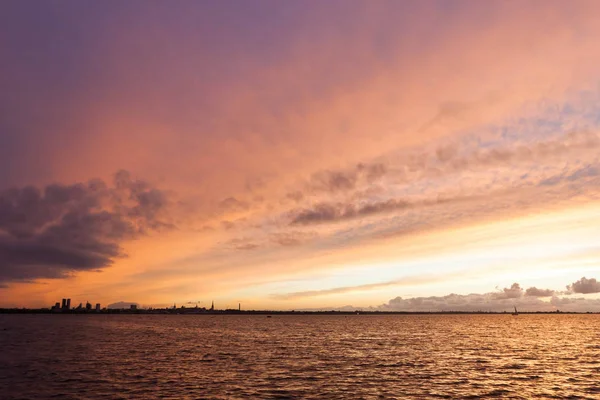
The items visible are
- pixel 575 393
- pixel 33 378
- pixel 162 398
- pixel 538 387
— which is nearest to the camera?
pixel 162 398

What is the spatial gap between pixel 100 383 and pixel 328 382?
29562 millimetres

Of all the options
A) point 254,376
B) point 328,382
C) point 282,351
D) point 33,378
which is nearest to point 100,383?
point 33,378

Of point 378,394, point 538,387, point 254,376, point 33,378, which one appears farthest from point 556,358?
point 33,378

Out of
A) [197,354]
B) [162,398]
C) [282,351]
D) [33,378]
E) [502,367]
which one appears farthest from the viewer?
[282,351]

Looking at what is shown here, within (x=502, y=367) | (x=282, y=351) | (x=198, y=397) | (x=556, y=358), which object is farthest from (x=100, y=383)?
(x=556, y=358)

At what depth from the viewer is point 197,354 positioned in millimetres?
82062

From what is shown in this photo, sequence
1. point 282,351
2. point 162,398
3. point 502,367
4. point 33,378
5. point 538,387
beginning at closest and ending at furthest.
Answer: point 162,398 < point 538,387 < point 33,378 < point 502,367 < point 282,351

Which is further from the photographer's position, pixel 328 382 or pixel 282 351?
pixel 282 351

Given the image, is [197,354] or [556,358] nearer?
[556,358]

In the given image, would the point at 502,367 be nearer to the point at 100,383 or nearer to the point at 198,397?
the point at 198,397

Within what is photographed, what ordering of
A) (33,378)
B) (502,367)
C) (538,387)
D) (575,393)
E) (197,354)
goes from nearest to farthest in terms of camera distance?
(575,393) → (538,387) → (33,378) → (502,367) → (197,354)

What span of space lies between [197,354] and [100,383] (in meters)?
33.3

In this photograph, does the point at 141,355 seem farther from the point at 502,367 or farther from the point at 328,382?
the point at 502,367

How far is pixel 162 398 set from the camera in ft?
139
